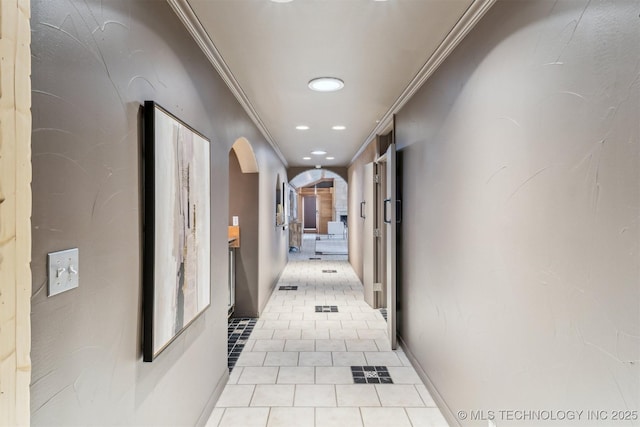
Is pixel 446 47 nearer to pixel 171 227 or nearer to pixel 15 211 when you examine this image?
pixel 171 227

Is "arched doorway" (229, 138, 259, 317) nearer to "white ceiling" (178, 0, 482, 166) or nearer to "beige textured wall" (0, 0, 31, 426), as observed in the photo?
"white ceiling" (178, 0, 482, 166)

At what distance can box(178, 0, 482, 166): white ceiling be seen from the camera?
167 cm

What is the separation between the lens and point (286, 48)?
82.2 inches

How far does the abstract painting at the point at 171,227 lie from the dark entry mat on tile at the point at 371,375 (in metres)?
1.47

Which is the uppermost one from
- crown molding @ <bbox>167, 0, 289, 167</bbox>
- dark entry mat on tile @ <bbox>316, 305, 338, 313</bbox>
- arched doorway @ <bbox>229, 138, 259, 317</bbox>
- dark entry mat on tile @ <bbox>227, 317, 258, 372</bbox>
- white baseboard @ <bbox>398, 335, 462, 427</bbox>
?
crown molding @ <bbox>167, 0, 289, 167</bbox>

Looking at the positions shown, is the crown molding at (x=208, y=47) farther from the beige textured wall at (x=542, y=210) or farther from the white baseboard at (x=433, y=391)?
the white baseboard at (x=433, y=391)

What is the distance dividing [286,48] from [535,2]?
1335 millimetres

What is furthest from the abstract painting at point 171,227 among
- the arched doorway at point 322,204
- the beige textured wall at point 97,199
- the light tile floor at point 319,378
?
the arched doorway at point 322,204

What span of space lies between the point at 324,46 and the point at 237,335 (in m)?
2.92

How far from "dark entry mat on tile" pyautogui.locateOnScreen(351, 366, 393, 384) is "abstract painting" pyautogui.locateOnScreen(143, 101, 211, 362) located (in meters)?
1.47

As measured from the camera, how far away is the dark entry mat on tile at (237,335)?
3.05 meters

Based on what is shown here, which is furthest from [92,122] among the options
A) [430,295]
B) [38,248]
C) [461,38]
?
[430,295]

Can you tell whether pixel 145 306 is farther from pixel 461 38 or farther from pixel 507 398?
pixel 461 38

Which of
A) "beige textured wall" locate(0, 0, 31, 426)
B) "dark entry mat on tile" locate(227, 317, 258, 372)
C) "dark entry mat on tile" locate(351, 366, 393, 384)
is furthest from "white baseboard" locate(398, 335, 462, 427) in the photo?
"beige textured wall" locate(0, 0, 31, 426)
